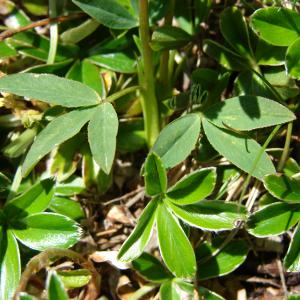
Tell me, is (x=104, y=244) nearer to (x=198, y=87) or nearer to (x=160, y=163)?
(x=160, y=163)

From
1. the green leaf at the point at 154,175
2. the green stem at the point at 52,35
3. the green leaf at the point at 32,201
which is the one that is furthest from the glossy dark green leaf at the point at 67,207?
the green stem at the point at 52,35

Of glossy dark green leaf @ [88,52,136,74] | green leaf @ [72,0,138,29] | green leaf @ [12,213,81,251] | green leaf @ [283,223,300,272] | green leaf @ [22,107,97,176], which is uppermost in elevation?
green leaf @ [72,0,138,29]

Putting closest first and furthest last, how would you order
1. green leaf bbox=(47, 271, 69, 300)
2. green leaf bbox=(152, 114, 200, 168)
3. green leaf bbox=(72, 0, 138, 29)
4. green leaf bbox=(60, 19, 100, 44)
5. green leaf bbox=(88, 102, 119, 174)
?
green leaf bbox=(47, 271, 69, 300) → green leaf bbox=(88, 102, 119, 174) → green leaf bbox=(152, 114, 200, 168) → green leaf bbox=(72, 0, 138, 29) → green leaf bbox=(60, 19, 100, 44)

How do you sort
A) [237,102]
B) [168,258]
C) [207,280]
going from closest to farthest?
[168,258], [237,102], [207,280]

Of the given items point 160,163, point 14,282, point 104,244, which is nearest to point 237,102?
point 160,163

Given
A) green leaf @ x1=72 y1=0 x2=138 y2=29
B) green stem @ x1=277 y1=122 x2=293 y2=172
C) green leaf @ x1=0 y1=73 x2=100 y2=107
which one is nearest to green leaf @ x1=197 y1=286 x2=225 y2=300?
green stem @ x1=277 y1=122 x2=293 y2=172

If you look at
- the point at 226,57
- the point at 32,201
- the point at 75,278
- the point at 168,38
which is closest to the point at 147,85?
the point at 168,38

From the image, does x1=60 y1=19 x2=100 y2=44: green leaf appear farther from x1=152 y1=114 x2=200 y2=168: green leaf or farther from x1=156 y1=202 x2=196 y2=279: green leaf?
x1=156 y1=202 x2=196 y2=279: green leaf
